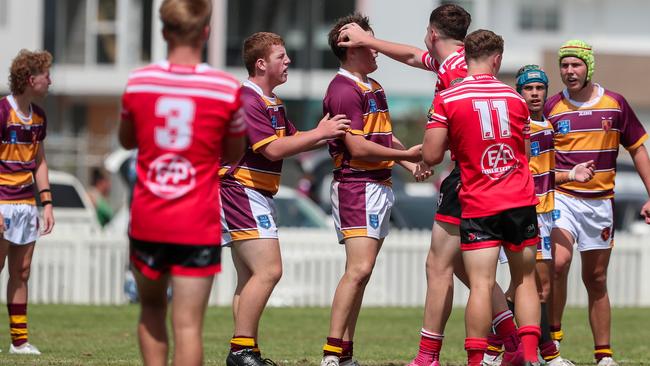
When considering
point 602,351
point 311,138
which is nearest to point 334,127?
point 311,138

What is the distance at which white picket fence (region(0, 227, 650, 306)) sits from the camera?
17312mm

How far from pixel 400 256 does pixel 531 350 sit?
9.92 meters

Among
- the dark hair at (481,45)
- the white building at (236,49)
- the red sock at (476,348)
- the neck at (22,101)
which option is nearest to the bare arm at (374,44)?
the dark hair at (481,45)

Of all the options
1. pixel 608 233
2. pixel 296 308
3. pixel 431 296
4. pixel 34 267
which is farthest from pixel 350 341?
pixel 34 267

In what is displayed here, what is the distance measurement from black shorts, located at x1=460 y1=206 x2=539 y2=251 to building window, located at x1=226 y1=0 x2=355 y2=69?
3533cm

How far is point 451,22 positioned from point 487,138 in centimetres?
113

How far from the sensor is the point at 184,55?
20.6ft

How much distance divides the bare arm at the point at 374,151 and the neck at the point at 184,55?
7.29ft

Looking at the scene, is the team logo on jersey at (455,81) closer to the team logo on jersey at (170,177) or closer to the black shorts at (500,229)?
the black shorts at (500,229)

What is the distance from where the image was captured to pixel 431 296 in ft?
27.6

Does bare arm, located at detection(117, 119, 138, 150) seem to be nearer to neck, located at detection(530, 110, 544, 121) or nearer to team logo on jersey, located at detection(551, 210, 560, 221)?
neck, located at detection(530, 110, 544, 121)

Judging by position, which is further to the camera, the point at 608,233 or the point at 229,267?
the point at 229,267

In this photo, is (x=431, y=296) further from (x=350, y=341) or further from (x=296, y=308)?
(x=296, y=308)

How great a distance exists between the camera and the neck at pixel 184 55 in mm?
6289
